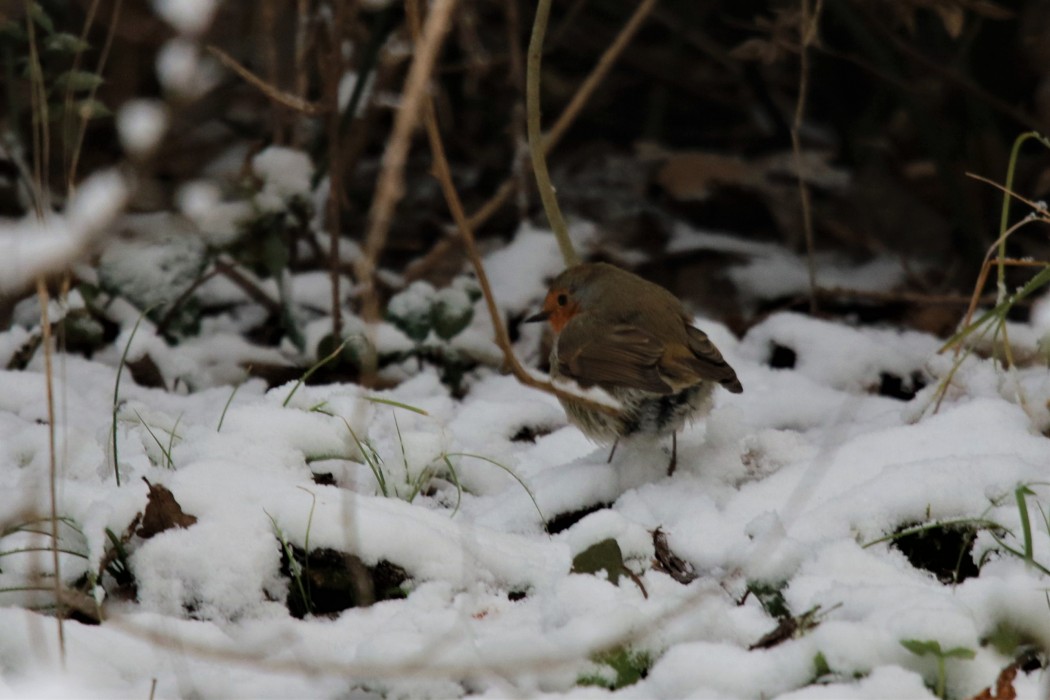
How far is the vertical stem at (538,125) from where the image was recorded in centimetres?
255

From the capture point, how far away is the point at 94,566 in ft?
6.42

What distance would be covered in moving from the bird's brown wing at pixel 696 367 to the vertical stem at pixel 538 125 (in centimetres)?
47

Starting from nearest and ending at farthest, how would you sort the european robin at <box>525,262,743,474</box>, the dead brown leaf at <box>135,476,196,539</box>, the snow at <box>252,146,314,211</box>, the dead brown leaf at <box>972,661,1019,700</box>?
the dead brown leaf at <box>972,661,1019,700</box> → the dead brown leaf at <box>135,476,196,539</box> → the european robin at <box>525,262,743,474</box> → the snow at <box>252,146,314,211</box>

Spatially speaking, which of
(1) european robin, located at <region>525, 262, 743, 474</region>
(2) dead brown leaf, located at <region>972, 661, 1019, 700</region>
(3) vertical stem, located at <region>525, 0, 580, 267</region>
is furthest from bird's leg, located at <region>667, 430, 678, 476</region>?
(2) dead brown leaf, located at <region>972, 661, 1019, 700</region>

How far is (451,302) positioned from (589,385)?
28.8 inches

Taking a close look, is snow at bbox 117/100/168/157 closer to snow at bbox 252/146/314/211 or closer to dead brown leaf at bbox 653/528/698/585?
snow at bbox 252/146/314/211

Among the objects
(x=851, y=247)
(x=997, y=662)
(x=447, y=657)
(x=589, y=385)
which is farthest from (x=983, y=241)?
(x=447, y=657)

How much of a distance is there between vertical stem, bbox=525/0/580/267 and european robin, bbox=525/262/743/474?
0.12 metres

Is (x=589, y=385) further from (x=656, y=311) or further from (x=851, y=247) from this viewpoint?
(x=851, y=247)

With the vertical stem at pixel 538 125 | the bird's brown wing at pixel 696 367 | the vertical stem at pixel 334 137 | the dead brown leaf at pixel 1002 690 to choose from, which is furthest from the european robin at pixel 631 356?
the dead brown leaf at pixel 1002 690

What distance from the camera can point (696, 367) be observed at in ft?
8.75

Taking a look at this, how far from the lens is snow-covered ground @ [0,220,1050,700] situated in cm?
169

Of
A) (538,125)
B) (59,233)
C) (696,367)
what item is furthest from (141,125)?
(696,367)

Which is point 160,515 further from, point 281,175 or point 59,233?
point 281,175
